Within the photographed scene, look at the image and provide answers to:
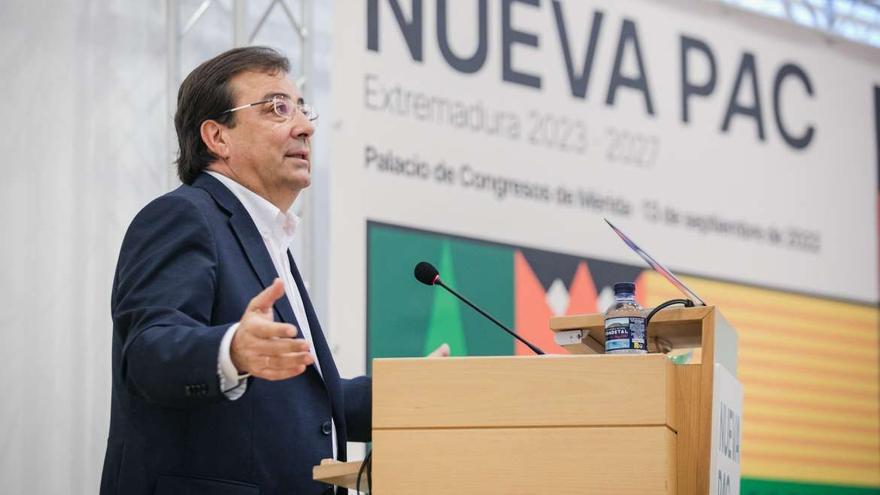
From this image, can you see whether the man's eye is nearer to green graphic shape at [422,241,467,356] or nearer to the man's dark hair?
the man's dark hair

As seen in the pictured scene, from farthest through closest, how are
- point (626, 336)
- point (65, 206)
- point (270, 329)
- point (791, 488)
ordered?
point (791, 488), point (65, 206), point (626, 336), point (270, 329)

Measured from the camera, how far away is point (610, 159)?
5.79 meters

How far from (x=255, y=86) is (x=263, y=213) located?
339 mm

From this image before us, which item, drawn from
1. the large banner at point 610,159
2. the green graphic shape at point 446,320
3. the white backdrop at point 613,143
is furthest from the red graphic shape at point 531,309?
the green graphic shape at point 446,320

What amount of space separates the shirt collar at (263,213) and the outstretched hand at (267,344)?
2.17 ft

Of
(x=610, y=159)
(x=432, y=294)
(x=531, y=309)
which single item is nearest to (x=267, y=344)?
(x=432, y=294)

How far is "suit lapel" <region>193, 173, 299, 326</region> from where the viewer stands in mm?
2666

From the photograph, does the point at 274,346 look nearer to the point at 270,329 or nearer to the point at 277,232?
the point at 270,329

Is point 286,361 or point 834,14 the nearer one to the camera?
point 286,361

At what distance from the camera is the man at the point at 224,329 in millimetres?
2242

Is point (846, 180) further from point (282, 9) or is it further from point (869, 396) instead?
point (282, 9)

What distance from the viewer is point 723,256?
607 centimetres

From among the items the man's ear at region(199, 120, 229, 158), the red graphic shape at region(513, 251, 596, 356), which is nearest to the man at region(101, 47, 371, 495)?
the man's ear at region(199, 120, 229, 158)

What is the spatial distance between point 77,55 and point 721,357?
8.01 feet
